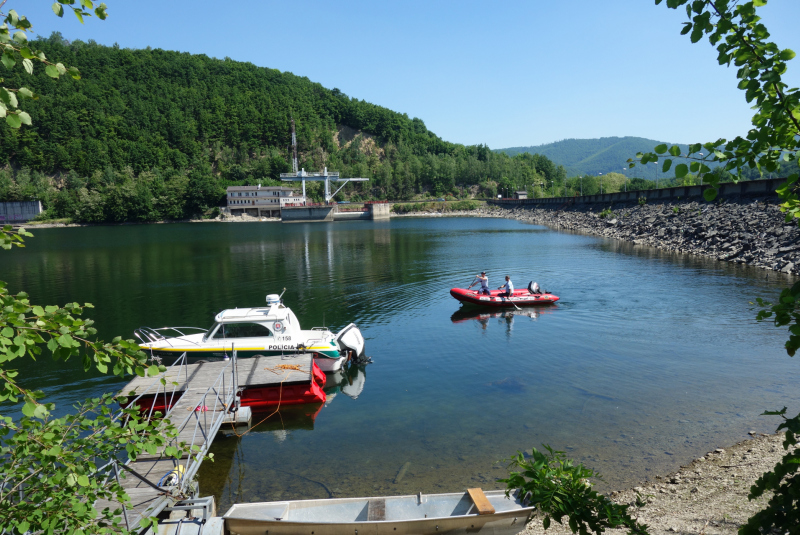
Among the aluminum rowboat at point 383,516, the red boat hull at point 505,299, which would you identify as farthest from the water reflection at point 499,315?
the aluminum rowboat at point 383,516

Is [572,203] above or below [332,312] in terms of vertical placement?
above

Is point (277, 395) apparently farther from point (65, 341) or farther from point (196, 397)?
point (65, 341)

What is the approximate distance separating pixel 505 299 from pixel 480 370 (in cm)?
1114

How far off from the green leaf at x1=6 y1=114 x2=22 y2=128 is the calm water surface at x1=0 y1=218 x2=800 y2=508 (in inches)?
435

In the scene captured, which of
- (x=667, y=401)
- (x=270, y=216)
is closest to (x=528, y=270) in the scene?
(x=667, y=401)

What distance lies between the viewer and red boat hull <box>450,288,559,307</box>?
30734 millimetres

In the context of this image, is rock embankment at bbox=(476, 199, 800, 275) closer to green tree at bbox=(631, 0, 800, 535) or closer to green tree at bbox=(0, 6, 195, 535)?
green tree at bbox=(631, 0, 800, 535)

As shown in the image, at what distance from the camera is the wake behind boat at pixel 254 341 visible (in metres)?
19.7

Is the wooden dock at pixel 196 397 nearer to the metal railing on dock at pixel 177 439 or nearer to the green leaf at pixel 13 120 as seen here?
the metal railing on dock at pixel 177 439

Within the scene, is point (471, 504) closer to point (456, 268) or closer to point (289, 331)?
point (289, 331)

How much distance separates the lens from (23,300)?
3588 millimetres

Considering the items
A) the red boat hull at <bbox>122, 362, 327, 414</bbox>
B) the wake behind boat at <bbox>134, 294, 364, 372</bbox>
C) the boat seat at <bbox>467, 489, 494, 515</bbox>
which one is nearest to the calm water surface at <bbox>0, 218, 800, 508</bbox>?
the red boat hull at <bbox>122, 362, 327, 414</bbox>

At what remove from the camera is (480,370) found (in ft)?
67.5

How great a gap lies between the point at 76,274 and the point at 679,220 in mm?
69585
